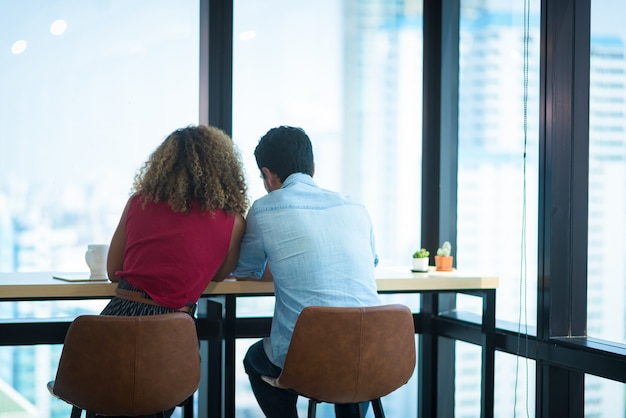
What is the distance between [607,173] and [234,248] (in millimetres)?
1308

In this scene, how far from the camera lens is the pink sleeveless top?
2338mm

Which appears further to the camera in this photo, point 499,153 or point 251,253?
point 499,153

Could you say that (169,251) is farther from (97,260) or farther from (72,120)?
(72,120)

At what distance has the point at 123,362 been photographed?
6.88 ft

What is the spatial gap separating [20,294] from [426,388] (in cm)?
197

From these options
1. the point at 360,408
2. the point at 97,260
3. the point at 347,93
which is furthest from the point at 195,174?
the point at 347,93

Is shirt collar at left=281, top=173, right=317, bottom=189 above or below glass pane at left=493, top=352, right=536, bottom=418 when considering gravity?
above

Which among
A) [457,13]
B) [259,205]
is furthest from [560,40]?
[259,205]

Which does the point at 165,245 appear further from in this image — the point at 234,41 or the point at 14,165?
the point at 234,41

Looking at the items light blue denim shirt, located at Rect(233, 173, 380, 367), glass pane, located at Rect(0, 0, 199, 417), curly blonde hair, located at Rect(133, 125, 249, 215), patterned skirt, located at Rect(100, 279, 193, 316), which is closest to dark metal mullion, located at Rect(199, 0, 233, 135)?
glass pane, located at Rect(0, 0, 199, 417)

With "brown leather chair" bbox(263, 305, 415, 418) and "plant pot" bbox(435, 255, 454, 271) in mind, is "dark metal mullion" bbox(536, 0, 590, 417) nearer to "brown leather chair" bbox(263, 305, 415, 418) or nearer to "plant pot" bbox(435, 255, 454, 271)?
"plant pot" bbox(435, 255, 454, 271)

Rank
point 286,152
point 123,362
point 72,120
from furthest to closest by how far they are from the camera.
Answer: point 72,120, point 286,152, point 123,362

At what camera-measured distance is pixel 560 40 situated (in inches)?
113

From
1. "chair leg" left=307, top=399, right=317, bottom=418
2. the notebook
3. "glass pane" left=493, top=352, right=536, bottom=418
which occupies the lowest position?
"glass pane" left=493, top=352, right=536, bottom=418
